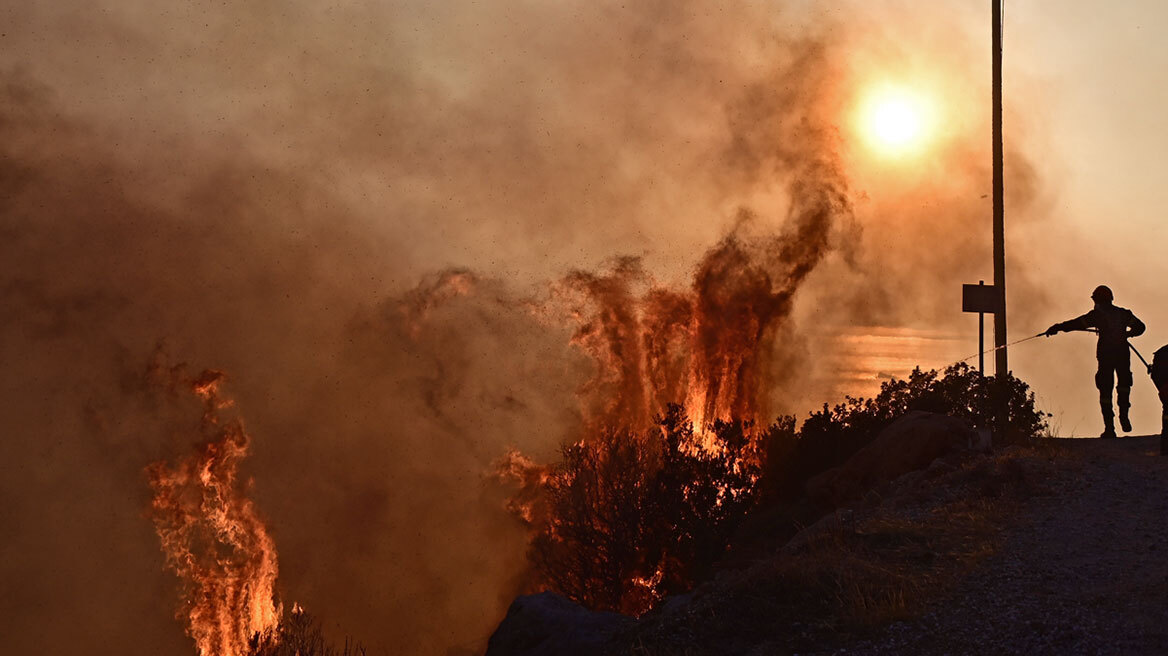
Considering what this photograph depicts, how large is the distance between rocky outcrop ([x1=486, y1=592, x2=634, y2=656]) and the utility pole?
45.2 ft

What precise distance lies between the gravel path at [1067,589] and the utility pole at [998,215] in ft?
35.8

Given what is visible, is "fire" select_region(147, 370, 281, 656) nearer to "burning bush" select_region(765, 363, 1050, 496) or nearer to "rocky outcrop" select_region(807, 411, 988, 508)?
"burning bush" select_region(765, 363, 1050, 496)

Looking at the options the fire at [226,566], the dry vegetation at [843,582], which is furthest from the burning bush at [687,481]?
the fire at [226,566]

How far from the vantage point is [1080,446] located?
1764 centimetres

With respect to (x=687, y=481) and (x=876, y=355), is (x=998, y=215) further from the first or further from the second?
(x=876, y=355)

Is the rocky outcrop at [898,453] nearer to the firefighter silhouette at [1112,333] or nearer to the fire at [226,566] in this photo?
the firefighter silhouette at [1112,333]

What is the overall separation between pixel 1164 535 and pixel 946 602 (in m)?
3.01

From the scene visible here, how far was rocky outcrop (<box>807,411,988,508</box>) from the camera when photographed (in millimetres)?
17469

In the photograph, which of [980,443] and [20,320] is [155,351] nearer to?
[20,320]

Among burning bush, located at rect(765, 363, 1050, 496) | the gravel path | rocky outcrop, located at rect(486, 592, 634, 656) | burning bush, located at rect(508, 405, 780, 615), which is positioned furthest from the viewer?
burning bush, located at rect(508, 405, 780, 615)

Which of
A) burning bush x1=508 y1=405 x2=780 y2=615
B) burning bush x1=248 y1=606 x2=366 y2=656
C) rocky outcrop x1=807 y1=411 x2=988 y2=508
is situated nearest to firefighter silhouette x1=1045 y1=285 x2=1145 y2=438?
rocky outcrop x1=807 y1=411 x2=988 y2=508

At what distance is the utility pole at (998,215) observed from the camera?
23.7 m

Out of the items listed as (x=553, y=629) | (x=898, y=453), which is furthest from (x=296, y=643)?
(x=553, y=629)

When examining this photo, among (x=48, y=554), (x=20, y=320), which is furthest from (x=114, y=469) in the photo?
(x=20, y=320)
